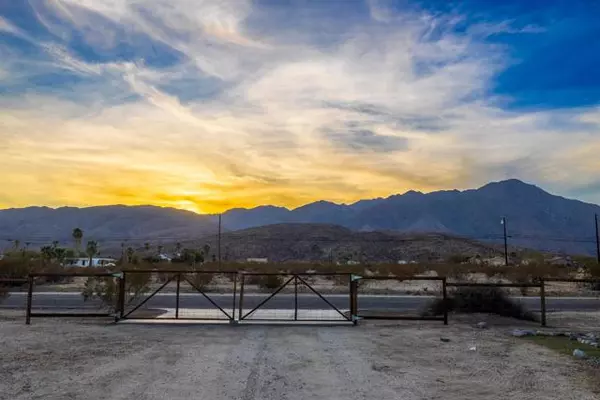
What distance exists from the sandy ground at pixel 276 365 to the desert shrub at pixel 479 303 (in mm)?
4284

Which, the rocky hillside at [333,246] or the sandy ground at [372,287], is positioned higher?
the rocky hillside at [333,246]

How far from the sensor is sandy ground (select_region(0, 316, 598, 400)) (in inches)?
380

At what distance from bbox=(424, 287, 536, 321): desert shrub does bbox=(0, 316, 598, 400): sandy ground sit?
428 centimetres

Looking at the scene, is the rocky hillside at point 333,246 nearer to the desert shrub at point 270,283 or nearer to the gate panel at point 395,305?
the desert shrub at point 270,283

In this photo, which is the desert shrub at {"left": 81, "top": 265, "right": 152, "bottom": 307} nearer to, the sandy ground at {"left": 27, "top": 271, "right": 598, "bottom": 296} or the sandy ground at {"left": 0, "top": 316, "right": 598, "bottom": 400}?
the sandy ground at {"left": 0, "top": 316, "right": 598, "bottom": 400}

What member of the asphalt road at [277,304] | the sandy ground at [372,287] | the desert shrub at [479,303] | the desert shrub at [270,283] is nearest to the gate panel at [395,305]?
the asphalt road at [277,304]

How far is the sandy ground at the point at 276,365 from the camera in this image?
9.65 metres

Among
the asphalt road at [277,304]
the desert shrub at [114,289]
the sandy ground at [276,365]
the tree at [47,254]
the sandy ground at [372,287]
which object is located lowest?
the sandy ground at [276,365]

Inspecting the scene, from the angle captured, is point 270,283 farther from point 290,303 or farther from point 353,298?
point 353,298

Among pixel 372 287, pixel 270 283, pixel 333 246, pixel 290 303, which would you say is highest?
pixel 333 246

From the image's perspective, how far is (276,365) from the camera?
11.8 metres

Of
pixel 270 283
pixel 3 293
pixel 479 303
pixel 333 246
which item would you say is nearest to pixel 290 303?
pixel 479 303

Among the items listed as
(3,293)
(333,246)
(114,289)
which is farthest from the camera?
(333,246)

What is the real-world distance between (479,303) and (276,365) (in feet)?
40.0
